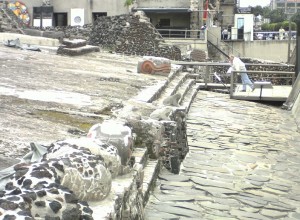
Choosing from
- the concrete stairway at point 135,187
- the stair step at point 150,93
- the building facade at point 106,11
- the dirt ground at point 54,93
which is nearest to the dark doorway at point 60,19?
the building facade at point 106,11

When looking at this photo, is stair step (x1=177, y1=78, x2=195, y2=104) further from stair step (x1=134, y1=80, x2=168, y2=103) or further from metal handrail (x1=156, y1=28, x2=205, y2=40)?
metal handrail (x1=156, y1=28, x2=205, y2=40)

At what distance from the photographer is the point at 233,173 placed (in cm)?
624

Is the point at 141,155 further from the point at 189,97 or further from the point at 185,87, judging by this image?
the point at 185,87

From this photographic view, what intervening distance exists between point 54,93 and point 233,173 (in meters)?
2.70

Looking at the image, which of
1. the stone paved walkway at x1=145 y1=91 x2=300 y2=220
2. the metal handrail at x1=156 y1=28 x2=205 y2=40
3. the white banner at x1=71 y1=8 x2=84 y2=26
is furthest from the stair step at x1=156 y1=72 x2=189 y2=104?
the white banner at x1=71 y1=8 x2=84 y2=26

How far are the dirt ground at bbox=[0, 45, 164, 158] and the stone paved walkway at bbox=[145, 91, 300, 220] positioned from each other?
1.15m

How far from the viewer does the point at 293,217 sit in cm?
503

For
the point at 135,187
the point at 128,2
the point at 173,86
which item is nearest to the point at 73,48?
the point at 173,86

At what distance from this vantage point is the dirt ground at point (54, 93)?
16.2 feet

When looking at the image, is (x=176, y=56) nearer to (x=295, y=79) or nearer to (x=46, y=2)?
(x=295, y=79)

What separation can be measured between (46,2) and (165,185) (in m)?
30.6

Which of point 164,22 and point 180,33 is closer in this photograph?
point 180,33

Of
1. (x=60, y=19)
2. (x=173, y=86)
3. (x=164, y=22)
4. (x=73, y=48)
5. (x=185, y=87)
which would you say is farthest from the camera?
(x=60, y=19)

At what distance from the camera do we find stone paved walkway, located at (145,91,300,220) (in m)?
4.93
